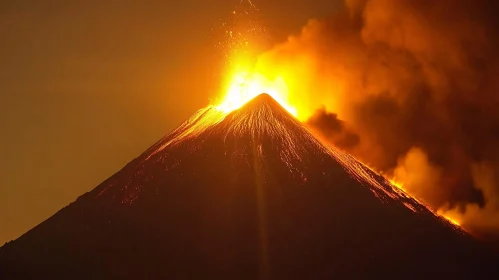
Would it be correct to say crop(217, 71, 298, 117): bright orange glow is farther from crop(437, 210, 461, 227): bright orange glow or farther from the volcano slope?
crop(437, 210, 461, 227): bright orange glow

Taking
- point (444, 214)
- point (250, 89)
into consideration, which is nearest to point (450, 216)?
point (444, 214)

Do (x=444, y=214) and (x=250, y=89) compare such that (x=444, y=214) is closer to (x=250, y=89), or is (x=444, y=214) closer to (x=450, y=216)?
(x=450, y=216)

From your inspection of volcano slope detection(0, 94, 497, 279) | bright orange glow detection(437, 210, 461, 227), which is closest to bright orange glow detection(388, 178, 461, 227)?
bright orange glow detection(437, 210, 461, 227)

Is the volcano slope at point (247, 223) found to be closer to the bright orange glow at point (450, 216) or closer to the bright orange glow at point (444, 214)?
the bright orange glow at point (444, 214)

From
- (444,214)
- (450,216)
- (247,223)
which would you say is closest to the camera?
(247,223)

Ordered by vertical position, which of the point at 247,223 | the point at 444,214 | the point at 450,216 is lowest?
the point at 450,216

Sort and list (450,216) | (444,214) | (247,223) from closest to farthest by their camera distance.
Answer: (247,223) < (450,216) < (444,214)

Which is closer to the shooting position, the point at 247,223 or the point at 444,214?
the point at 247,223

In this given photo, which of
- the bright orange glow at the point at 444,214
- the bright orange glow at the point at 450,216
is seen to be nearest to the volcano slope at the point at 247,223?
the bright orange glow at the point at 444,214

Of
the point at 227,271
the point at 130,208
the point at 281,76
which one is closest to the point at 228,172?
the point at 130,208
